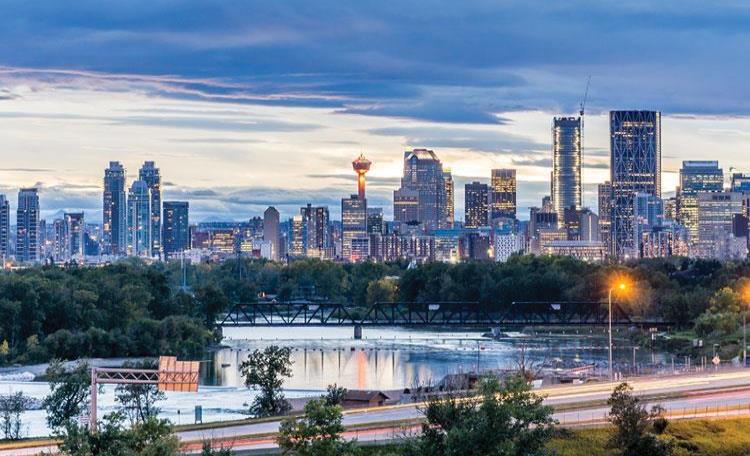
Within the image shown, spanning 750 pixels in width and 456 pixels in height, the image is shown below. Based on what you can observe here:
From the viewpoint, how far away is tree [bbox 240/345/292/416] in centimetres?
5934

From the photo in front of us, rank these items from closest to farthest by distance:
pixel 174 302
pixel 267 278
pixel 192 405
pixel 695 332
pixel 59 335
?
1. pixel 192 405
2. pixel 59 335
3. pixel 695 332
4. pixel 174 302
5. pixel 267 278

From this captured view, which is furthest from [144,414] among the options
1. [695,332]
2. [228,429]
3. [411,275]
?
[411,275]

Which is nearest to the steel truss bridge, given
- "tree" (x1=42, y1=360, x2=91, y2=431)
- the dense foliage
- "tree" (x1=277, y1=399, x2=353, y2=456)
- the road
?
the dense foliage

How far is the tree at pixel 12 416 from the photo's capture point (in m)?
53.6

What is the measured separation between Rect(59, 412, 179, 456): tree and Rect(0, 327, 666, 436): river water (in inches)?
905

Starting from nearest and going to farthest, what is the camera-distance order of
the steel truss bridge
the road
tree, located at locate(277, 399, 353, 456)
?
1. tree, located at locate(277, 399, 353, 456)
2. the road
3. the steel truss bridge

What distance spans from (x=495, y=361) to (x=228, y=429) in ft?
143

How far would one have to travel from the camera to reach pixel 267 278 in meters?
183

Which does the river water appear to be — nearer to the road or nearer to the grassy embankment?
the road

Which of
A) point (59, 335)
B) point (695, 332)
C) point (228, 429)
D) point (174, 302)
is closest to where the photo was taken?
point (228, 429)

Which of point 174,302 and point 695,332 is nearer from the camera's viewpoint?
point 695,332

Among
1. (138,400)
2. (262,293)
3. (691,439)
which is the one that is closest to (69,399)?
(138,400)

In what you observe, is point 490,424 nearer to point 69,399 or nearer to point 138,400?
point 138,400

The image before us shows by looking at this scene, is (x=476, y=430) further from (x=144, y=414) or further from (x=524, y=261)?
(x=524, y=261)
